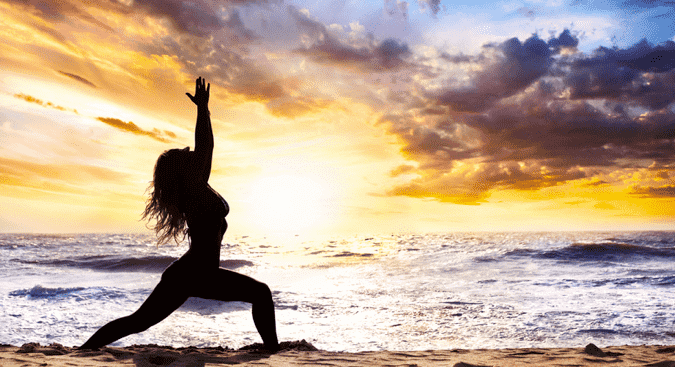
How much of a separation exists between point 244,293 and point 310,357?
2.95ft

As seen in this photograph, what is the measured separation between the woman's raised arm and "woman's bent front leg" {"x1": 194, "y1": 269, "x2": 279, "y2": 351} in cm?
93

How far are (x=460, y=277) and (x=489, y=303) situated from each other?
221 inches

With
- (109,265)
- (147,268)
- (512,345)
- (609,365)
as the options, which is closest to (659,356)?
(609,365)

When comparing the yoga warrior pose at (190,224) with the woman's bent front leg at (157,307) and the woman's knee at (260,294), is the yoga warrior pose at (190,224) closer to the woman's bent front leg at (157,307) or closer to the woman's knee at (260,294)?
the woman's bent front leg at (157,307)

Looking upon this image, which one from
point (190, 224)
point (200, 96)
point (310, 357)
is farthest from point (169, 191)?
point (310, 357)

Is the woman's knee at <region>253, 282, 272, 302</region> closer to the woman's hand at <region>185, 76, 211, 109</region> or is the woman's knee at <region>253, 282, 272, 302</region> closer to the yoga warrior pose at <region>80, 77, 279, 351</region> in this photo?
the yoga warrior pose at <region>80, 77, 279, 351</region>

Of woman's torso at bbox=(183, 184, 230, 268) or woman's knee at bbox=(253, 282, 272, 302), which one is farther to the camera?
woman's knee at bbox=(253, 282, 272, 302)

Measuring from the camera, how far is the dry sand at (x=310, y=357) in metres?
3.65

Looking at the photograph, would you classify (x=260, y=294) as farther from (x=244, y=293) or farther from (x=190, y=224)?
(x=190, y=224)

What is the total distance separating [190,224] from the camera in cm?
372

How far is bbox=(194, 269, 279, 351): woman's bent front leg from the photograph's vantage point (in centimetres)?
375

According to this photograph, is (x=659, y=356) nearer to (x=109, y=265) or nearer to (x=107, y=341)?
(x=107, y=341)

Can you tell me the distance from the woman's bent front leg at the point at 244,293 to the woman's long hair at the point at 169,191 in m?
0.51

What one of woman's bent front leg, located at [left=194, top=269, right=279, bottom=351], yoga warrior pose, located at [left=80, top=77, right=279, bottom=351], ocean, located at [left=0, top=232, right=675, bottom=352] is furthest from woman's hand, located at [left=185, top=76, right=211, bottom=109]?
ocean, located at [left=0, top=232, right=675, bottom=352]
